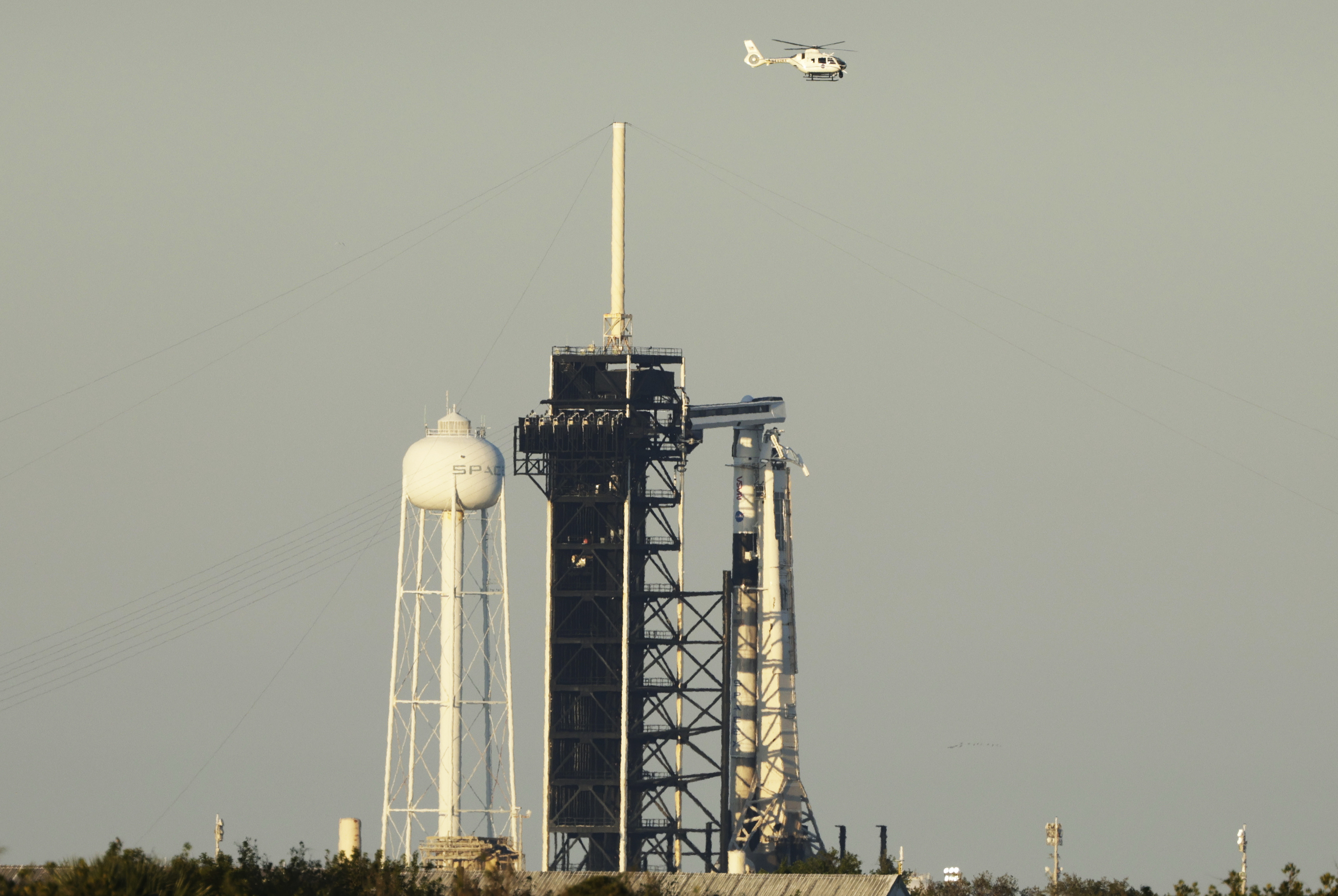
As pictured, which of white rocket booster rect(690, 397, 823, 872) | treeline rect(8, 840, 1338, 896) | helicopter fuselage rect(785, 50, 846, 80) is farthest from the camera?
white rocket booster rect(690, 397, 823, 872)

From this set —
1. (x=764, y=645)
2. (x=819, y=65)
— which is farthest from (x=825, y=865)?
(x=819, y=65)

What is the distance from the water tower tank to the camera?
155500 mm

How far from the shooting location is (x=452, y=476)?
155 metres

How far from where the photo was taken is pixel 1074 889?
168 meters

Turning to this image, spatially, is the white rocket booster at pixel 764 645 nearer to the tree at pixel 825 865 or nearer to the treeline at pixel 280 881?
Result: the tree at pixel 825 865

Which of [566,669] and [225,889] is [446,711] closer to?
[566,669]

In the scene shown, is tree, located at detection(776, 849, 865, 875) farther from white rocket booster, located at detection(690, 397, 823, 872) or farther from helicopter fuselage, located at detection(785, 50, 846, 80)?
helicopter fuselage, located at detection(785, 50, 846, 80)

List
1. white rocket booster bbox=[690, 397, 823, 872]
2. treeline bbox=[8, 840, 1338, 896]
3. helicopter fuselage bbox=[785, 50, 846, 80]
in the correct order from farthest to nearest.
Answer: white rocket booster bbox=[690, 397, 823, 872], helicopter fuselage bbox=[785, 50, 846, 80], treeline bbox=[8, 840, 1338, 896]

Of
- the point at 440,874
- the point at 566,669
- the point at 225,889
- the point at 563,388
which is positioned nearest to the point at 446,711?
the point at 566,669

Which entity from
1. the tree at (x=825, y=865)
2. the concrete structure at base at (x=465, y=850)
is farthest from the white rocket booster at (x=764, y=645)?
the concrete structure at base at (x=465, y=850)

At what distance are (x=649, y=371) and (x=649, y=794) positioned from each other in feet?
78.3

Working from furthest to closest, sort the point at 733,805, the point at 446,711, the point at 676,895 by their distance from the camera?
the point at 733,805 → the point at 446,711 → the point at 676,895

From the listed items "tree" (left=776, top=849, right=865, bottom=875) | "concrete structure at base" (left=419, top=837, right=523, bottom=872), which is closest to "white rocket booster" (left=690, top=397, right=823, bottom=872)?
"tree" (left=776, top=849, right=865, bottom=875)

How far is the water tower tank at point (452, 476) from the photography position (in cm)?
15550
